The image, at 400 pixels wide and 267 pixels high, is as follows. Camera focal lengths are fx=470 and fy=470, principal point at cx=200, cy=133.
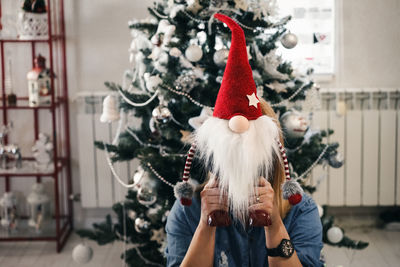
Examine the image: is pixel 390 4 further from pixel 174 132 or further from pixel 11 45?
pixel 11 45

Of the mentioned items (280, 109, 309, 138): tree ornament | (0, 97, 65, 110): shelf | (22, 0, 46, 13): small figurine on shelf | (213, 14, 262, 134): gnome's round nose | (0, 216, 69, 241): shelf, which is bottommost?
(0, 216, 69, 241): shelf

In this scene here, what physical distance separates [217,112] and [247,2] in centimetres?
92

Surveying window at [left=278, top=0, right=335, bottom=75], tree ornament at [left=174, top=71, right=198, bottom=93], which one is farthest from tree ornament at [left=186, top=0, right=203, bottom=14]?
window at [left=278, top=0, right=335, bottom=75]

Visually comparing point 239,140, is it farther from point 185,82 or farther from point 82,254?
point 82,254

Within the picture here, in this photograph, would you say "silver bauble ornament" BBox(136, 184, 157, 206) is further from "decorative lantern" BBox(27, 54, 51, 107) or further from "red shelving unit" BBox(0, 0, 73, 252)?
"decorative lantern" BBox(27, 54, 51, 107)

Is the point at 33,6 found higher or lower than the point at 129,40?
higher

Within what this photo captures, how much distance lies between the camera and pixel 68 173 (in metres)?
3.02

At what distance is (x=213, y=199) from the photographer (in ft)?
3.62

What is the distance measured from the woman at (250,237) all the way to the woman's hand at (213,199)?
43 mm

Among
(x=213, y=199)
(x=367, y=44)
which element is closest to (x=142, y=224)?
(x=213, y=199)

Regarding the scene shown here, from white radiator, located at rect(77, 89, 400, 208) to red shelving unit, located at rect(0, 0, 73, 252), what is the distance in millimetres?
134

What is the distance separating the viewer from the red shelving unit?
276 centimetres

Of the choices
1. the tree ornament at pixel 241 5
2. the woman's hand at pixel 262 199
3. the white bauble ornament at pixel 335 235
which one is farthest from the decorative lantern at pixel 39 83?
the woman's hand at pixel 262 199

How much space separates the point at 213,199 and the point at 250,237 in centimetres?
27
